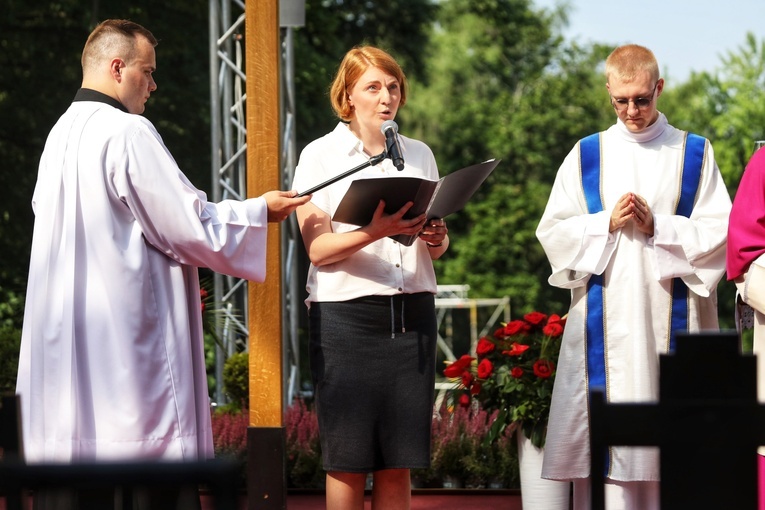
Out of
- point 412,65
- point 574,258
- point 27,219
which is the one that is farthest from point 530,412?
point 412,65

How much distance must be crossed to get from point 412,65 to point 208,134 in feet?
20.0

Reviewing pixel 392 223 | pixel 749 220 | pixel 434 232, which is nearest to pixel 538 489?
pixel 434 232

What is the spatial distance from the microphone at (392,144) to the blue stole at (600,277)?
0.91 m

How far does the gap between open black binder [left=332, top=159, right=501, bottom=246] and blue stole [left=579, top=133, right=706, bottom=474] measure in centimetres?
63

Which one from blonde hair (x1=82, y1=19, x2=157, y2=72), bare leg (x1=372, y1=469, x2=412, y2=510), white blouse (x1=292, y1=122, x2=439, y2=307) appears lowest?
bare leg (x1=372, y1=469, x2=412, y2=510)

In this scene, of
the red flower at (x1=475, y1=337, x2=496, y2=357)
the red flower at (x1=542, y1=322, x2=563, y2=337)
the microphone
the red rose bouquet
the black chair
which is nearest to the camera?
the black chair

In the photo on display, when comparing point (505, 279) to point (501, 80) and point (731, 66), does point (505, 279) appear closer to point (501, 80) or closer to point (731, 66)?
point (501, 80)

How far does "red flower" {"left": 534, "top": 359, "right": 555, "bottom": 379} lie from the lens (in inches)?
216

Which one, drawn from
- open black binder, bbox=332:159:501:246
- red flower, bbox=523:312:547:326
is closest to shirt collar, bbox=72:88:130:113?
open black binder, bbox=332:159:501:246

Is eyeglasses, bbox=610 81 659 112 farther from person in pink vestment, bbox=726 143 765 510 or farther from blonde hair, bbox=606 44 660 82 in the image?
person in pink vestment, bbox=726 143 765 510

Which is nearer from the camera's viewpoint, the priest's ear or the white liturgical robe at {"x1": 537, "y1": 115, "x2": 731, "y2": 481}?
the priest's ear

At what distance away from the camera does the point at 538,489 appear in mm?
5156

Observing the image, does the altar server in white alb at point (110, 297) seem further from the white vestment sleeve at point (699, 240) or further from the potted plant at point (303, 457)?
the potted plant at point (303, 457)

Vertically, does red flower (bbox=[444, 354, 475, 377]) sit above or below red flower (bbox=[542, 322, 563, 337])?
below
